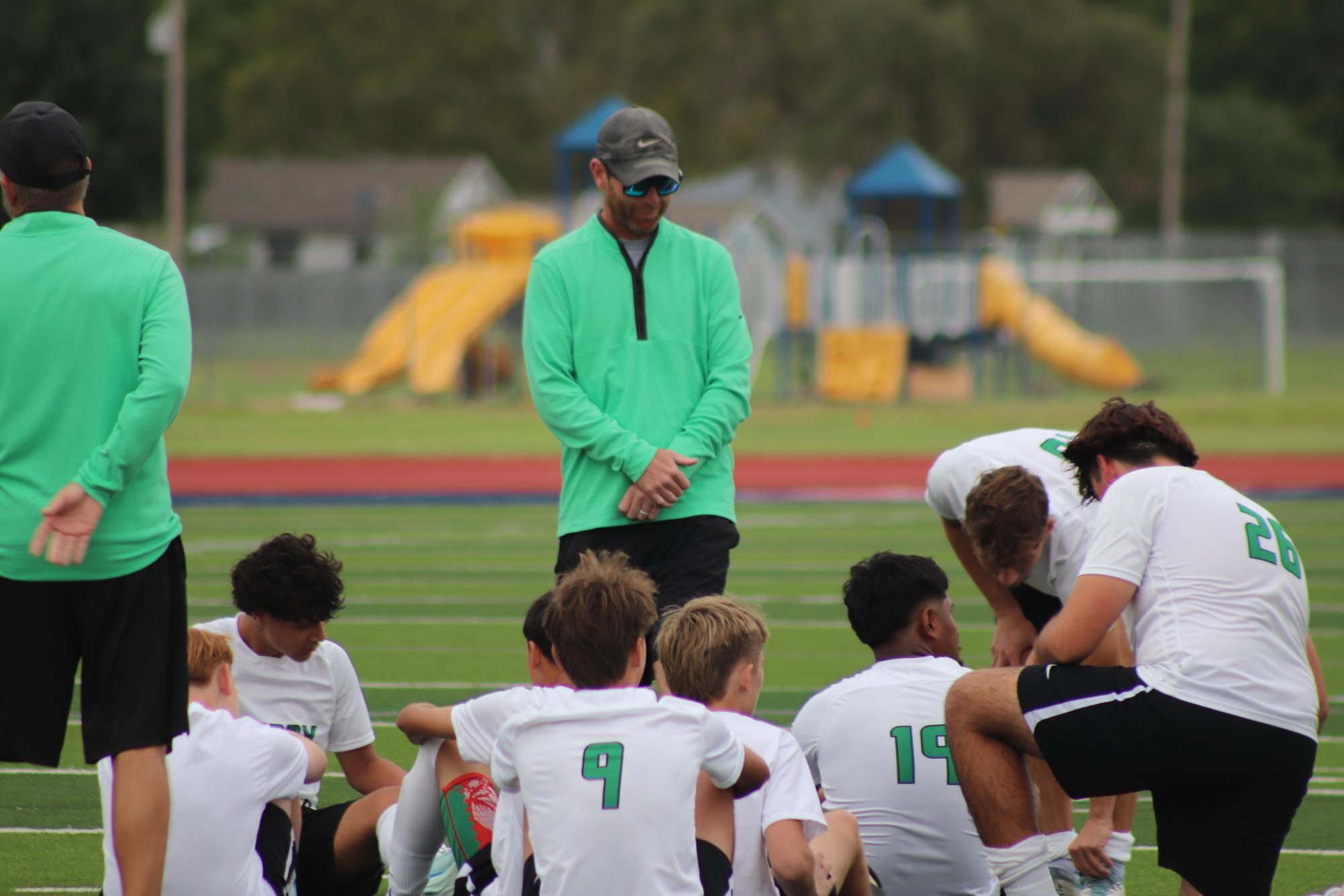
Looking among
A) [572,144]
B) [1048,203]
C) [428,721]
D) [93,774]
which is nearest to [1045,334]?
[572,144]

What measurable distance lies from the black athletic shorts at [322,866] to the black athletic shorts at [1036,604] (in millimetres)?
2189

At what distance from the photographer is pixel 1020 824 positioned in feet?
14.1

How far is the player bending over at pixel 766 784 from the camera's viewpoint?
3.76 meters

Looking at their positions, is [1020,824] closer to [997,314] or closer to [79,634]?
[79,634]

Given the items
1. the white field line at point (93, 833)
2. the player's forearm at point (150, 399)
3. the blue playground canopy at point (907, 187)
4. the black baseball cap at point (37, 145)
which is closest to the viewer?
the player's forearm at point (150, 399)

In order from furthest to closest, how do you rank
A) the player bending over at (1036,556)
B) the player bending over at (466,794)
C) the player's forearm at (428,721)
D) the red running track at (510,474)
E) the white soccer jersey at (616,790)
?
the red running track at (510,474) < the player bending over at (1036,556) < the player's forearm at (428,721) < the player bending over at (466,794) < the white soccer jersey at (616,790)

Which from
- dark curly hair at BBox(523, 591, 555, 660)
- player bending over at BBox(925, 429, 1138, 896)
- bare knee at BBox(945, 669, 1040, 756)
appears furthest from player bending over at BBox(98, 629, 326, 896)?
player bending over at BBox(925, 429, 1138, 896)

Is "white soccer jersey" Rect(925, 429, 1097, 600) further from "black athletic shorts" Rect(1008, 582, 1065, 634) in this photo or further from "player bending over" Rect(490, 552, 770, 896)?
"player bending over" Rect(490, 552, 770, 896)

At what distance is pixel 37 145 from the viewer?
4.00m

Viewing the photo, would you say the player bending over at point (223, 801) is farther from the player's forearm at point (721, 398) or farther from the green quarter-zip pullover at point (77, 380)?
the player's forearm at point (721, 398)

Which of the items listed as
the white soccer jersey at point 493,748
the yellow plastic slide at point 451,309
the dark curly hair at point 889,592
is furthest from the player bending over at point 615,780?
the yellow plastic slide at point 451,309

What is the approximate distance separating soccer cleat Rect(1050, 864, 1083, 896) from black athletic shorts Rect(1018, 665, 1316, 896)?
371mm

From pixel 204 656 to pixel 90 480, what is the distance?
62 centimetres

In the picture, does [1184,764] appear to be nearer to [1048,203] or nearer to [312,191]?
[1048,203]
